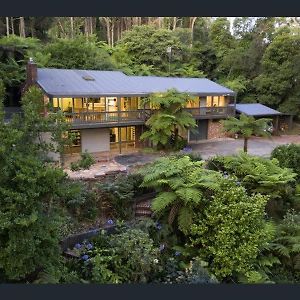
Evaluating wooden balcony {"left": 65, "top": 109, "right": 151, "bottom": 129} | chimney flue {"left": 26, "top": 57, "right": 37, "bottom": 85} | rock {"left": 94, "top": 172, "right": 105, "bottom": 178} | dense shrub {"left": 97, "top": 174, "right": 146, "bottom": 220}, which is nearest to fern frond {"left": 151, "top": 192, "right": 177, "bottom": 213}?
dense shrub {"left": 97, "top": 174, "right": 146, "bottom": 220}

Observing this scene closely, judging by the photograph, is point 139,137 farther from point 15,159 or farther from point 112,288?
point 112,288

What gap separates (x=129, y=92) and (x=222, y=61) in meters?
16.7

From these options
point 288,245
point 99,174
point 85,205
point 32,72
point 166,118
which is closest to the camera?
point 288,245

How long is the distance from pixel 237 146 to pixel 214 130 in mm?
2924

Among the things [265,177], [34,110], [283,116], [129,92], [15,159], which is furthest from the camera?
[283,116]

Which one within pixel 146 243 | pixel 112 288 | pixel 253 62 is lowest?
pixel 146 243

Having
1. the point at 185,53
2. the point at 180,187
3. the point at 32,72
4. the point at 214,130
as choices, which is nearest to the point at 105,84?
the point at 32,72

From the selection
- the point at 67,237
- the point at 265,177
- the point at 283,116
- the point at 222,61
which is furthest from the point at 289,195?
the point at 222,61

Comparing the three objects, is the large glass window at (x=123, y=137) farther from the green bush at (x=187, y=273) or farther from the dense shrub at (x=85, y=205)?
the green bush at (x=187, y=273)

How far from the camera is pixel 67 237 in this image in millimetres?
8578

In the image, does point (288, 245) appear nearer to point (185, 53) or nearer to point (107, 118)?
point (107, 118)

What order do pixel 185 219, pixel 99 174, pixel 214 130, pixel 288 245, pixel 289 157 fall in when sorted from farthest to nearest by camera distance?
pixel 214 130 < pixel 289 157 < pixel 99 174 < pixel 288 245 < pixel 185 219

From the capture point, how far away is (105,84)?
19625 mm

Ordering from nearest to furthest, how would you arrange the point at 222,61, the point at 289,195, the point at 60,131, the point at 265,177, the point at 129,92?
the point at 60,131 < the point at 265,177 < the point at 289,195 < the point at 129,92 < the point at 222,61
